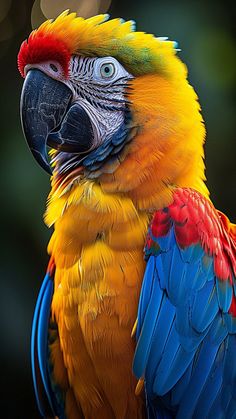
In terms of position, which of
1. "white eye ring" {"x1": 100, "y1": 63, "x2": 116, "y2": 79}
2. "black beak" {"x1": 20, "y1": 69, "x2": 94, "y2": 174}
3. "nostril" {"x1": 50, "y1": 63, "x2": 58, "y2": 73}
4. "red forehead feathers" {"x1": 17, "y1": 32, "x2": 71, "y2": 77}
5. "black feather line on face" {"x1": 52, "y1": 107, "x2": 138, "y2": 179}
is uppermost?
"red forehead feathers" {"x1": 17, "y1": 32, "x2": 71, "y2": 77}

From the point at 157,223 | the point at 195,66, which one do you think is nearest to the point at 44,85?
the point at 157,223

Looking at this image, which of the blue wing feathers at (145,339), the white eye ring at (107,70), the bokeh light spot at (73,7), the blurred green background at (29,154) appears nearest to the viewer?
the blue wing feathers at (145,339)

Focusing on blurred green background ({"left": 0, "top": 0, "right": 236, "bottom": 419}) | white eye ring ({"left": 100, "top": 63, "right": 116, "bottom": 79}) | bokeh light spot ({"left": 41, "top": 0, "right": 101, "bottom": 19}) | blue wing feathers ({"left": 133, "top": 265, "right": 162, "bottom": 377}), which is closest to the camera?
blue wing feathers ({"left": 133, "top": 265, "right": 162, "bottom": 377})

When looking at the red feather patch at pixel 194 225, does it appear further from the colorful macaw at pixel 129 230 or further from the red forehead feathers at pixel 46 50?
the red forehead feathers at pixel 46 50

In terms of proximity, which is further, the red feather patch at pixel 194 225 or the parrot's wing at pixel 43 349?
the parrot's wing at pixel 43 349

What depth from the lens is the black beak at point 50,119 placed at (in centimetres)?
142

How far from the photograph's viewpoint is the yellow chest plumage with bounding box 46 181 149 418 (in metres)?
1.38

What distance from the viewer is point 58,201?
4.89 ft

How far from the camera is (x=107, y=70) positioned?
4.79ft

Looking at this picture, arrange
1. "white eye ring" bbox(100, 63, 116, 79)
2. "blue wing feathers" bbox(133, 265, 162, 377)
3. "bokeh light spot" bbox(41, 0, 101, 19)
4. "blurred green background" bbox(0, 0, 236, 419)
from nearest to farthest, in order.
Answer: "blue wing feathers" bbox(133, 265, 162, 377) → "white eye ring" bbox(100, 63, 116, 79) → "blurred green background" bbox(0, 0, 236, 419) → "bokeh light spot" bbox(41, 0, 101, 19)

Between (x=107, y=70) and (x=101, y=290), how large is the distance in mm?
422

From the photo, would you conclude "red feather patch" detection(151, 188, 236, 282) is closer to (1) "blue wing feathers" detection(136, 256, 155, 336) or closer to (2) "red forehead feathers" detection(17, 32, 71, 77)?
(1) "blue wing feathers" detection(136, 256, 155, 336)

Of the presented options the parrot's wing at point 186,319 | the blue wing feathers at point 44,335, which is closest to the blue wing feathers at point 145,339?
the parrot's wing at point 186,319

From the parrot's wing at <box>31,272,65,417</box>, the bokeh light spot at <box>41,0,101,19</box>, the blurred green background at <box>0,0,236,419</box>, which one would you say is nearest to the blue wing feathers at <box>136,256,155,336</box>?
the parrot's wing at <box>31,272,65,417</box>
